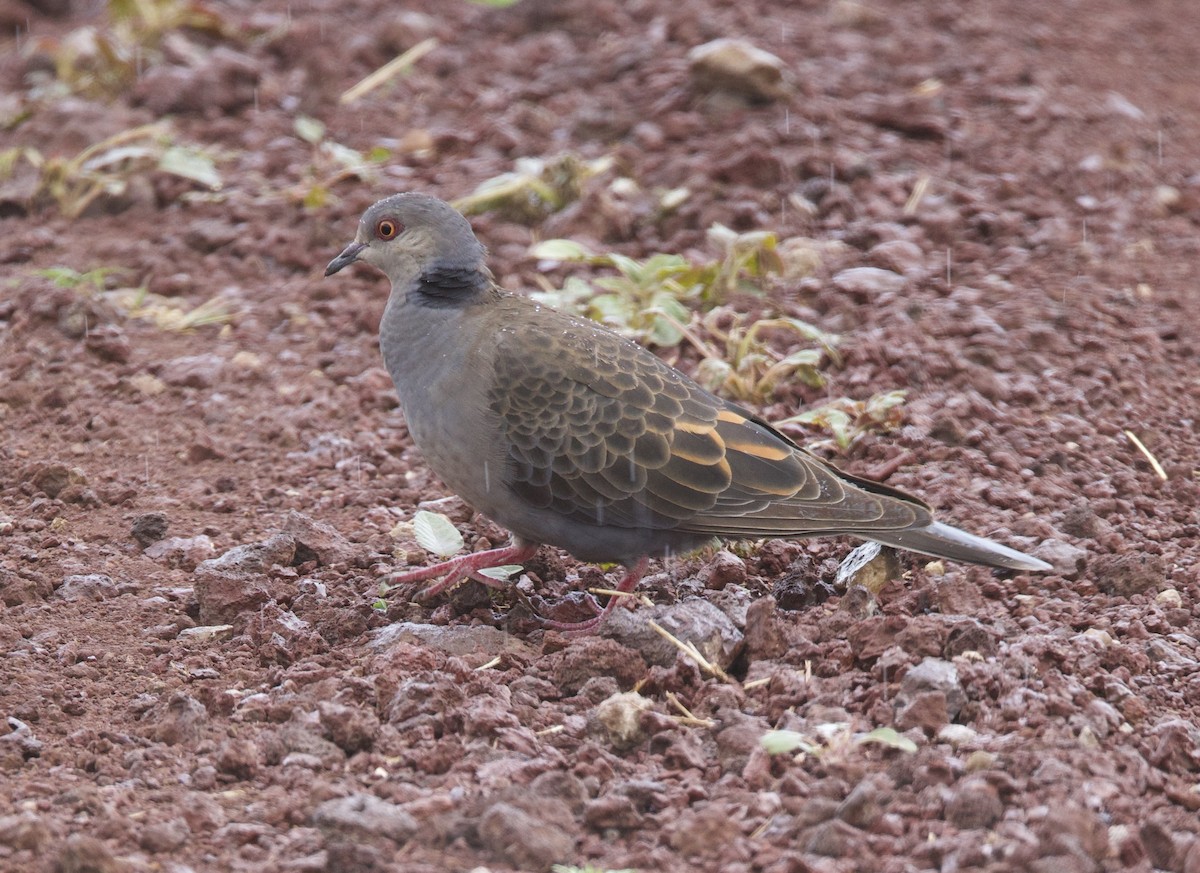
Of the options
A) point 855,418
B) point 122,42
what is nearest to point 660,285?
point 855,418

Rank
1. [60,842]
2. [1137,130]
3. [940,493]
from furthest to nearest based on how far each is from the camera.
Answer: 1. [1137,130]
2. [940,493]
3. [60,842]

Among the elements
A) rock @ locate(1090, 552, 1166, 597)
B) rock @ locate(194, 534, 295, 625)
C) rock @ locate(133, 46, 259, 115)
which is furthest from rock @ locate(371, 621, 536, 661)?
rock @ locate(133, 46, 259, 115)

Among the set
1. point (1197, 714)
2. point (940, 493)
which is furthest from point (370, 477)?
point (1197, 714)

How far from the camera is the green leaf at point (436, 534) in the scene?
15.6 feet

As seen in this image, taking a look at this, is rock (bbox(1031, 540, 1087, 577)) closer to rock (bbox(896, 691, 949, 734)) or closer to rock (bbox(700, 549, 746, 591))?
rock (bbox(700, 549, 746, 591))

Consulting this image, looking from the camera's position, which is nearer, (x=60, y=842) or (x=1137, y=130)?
(x=60, y=842)

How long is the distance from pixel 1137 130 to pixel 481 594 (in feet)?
19.3

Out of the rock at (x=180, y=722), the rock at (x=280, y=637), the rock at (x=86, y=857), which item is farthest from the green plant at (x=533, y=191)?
the rock at (x=86, y=857)

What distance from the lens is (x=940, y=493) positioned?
517 centimetres

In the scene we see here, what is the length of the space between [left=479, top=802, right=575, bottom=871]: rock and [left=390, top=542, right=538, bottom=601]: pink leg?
1.48 meters

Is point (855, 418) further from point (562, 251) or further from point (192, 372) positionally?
point (192, 372)

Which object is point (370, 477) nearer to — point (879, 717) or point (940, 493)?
Answer: point (940, 493)

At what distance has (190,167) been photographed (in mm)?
7762

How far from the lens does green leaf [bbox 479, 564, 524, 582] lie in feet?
15.3
